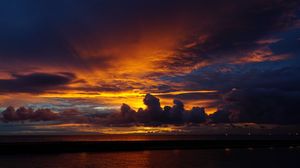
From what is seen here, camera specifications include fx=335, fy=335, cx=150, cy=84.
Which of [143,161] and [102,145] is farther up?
[102,145]

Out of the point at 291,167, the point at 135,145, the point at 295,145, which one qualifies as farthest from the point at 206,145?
the point at 291,167

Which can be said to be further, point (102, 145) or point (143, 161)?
point (102, 145)

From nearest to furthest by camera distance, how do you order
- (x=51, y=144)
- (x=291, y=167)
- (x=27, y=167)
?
1. (x=27, y=167)
2. (x=291, y=167)
3. (x=51, y=144)

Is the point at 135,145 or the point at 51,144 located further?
the point at 135,145

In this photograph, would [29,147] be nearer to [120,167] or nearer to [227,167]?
[120,167]

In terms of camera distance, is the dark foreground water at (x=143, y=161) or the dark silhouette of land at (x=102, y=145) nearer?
the dark foreground water at (x=143, y=161)

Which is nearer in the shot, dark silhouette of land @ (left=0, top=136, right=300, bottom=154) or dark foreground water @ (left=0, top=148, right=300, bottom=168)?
dark foreground water @ (left=0, top=148, right=300, bottom=168)

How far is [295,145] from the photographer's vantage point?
417ft

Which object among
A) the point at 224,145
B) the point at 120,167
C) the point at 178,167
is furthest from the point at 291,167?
the point at 224,145

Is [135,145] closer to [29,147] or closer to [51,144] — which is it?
[51,144]

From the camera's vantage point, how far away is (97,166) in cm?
5544

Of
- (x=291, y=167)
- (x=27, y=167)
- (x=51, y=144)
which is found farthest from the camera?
(x=51, y=144)

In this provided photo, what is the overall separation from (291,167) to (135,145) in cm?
5765

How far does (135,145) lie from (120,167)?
52.7 m
